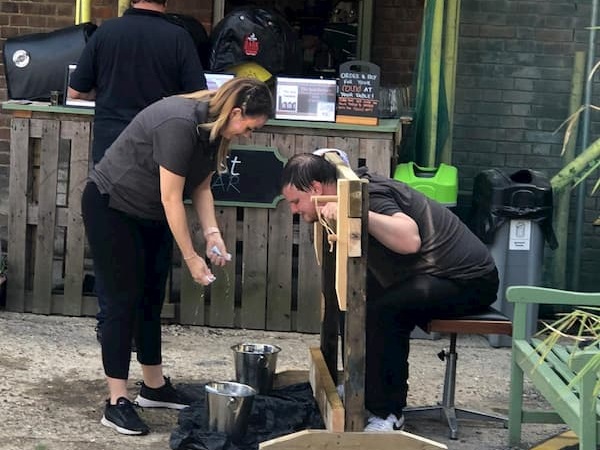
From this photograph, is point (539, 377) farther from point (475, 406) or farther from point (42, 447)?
point (42, 447)

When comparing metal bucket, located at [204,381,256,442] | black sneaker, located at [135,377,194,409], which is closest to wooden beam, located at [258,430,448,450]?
metal bucket, located at [204,381,256,442]

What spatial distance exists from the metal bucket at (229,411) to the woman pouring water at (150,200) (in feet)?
1.31

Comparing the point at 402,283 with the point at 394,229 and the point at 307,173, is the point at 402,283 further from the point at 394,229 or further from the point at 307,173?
the point at 307,173

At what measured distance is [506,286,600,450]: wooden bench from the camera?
3.33 meters

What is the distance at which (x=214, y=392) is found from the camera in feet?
13.7

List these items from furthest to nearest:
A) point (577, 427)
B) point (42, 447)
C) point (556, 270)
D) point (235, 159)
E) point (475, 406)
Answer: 1. point (556, 270)
2. point (235, 159)
3. point (475, 406)
4. point (42, 447)
5. point (577, 427)

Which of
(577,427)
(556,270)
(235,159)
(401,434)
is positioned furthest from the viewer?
(556,270)

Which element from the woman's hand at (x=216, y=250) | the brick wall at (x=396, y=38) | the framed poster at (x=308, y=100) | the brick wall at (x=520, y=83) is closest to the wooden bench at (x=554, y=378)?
the woman's hand at (x=216, y=250)

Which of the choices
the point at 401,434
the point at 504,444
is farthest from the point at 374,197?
the point at 504,444

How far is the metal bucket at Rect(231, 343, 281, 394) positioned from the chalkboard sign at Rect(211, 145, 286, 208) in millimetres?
1413

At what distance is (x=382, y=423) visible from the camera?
434cm

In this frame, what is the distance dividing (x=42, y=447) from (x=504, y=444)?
191 centimetres

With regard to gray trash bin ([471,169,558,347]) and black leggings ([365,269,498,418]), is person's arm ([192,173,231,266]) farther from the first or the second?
gray trash bin ([471,169,558,347])

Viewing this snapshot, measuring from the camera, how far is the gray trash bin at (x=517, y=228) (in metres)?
5.91
